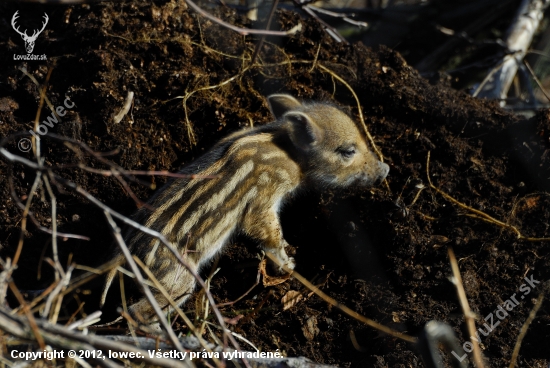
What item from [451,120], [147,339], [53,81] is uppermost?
[451,120]

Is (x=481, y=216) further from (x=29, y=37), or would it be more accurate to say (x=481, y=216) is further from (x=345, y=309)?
(x=29, y=37)

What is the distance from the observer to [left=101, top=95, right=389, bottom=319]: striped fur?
15.4ft

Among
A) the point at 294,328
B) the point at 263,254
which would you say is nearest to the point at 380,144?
the point at 263,254

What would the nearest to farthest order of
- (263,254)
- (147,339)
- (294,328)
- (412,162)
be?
1. (147,339)
2. (294,328)
3. (263,254)
4. (412,162)

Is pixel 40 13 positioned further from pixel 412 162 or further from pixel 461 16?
pixel 461 16

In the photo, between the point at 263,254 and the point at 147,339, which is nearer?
the point at 147,339

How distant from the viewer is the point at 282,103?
5570 mm

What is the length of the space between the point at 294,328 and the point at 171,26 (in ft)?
9.95

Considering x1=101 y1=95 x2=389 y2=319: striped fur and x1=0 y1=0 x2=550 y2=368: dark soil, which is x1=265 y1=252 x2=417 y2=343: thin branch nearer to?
x1=0 y1=0 x2=550 y2=368: dark soil

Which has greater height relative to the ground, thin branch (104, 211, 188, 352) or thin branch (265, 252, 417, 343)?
thin branch (104, 211, 188, 352)

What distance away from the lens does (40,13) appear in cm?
590

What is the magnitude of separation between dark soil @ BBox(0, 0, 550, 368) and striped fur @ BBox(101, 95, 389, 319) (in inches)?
9.9

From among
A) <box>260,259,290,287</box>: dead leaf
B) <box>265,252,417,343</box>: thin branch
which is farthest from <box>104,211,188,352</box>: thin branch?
<box>260,259,290,287</box>: dead leaf

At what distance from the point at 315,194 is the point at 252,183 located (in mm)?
769
